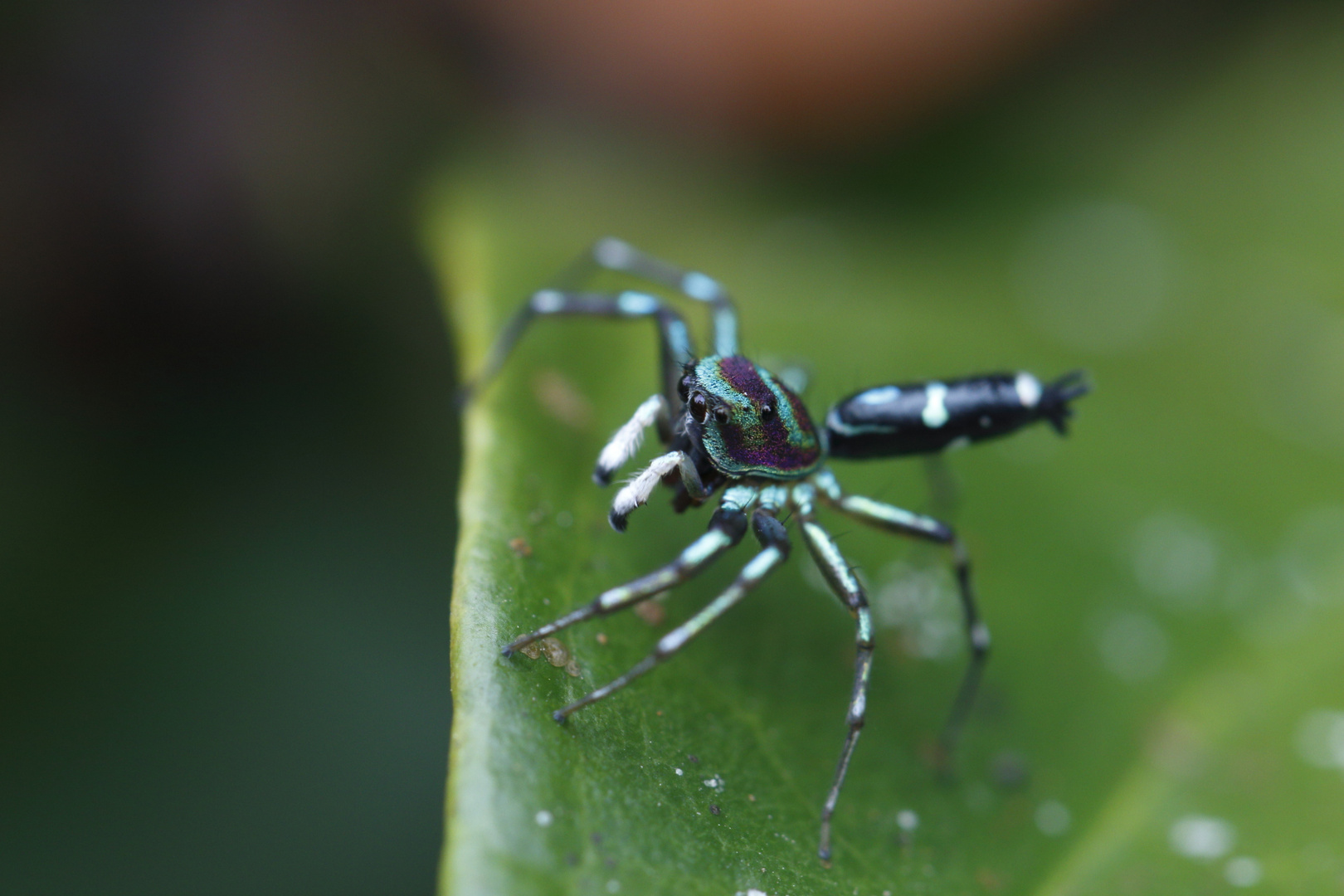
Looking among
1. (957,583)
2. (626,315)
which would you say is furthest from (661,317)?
(957,583)

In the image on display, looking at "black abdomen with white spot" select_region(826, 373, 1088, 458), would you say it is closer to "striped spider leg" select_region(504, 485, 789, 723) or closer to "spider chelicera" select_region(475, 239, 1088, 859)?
"spider chelicera" select_region(475, 239, 1088, 859)

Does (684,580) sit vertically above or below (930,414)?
below

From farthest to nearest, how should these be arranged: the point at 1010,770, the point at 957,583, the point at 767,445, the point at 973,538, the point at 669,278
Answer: the point at 669,278 < the point at 973,538 < the point at 957,583 < the point at 767,445 < the point at 1010,770

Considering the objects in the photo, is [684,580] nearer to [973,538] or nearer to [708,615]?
[708,615]

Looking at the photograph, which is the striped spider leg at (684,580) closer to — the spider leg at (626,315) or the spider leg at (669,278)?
the spider leg at (626,315)

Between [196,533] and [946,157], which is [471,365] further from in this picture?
[946,157]

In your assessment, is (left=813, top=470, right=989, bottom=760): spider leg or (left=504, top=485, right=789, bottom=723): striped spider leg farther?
(left=813, top=470, right=989, bottom=760): spider leg

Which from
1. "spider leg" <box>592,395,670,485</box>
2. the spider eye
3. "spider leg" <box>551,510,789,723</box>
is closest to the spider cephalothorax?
the spider eye
